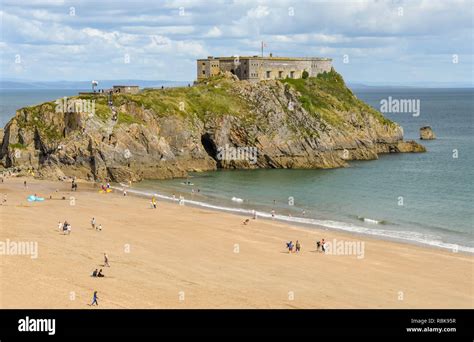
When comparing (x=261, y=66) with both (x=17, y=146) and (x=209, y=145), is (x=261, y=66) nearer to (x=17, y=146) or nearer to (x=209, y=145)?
(x=209, y=145)

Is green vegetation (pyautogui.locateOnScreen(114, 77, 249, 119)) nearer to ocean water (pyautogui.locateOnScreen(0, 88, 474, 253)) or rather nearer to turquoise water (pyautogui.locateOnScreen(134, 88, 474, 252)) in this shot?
turquoise water (pyautogui.locateOnScreen(134, 88, 474, 252))

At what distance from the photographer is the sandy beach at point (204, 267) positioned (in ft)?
117

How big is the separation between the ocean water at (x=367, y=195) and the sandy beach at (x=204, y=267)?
5.17m

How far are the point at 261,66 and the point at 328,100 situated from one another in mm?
12948

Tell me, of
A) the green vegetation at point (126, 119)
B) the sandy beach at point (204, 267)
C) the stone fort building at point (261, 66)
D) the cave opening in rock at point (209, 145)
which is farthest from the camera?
the stone fort building at point (261, 66)

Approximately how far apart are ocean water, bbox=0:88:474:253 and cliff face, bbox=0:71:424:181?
4286 millimetres

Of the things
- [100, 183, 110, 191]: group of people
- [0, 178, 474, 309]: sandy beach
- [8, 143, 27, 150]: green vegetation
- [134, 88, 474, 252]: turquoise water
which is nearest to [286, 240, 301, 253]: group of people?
[0, 178, 474, 309]: sandy beach

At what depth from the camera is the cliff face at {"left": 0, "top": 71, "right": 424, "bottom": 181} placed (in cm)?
8638

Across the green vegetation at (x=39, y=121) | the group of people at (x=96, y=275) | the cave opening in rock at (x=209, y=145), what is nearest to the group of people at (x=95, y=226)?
the group of people at (x=96, y=275)

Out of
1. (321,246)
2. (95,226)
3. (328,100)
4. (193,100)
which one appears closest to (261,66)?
(328,100)

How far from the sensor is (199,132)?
97562 mm

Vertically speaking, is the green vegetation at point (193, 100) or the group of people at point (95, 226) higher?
the green vegetation at point (193, 100)

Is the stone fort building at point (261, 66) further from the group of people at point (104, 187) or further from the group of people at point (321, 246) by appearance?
the group of people at point (321, 246)
